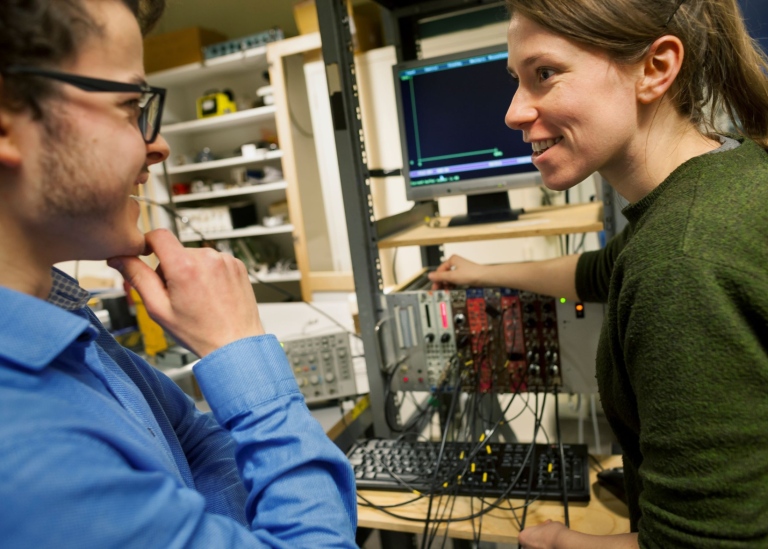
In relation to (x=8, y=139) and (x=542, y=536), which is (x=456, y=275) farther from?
(x=8, y=139)

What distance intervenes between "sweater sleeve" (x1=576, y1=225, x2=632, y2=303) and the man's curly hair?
1042mm

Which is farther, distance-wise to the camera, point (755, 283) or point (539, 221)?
point (539, 221)

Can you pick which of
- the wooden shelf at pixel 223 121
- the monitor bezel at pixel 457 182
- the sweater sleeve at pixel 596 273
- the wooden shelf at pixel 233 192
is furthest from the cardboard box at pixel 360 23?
the sweater sleeve at pixel 596 273

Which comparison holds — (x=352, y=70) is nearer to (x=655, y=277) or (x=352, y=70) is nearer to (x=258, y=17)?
(x=655, y=277)

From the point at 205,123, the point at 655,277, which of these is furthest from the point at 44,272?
A: the point at 205,123

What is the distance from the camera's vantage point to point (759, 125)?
0.90 m

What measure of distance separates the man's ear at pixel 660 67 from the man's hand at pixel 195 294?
2.08 feet

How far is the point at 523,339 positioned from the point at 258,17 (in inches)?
152

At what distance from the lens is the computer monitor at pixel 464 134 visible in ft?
5.25

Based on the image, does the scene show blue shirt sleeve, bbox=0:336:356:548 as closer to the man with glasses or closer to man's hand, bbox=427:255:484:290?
the man with glasses

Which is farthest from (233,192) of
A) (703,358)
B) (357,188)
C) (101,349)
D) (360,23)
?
(703,358)

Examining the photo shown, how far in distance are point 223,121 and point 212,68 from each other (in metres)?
0.38

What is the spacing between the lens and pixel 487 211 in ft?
5.46

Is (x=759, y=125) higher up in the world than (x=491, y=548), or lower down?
higher up
